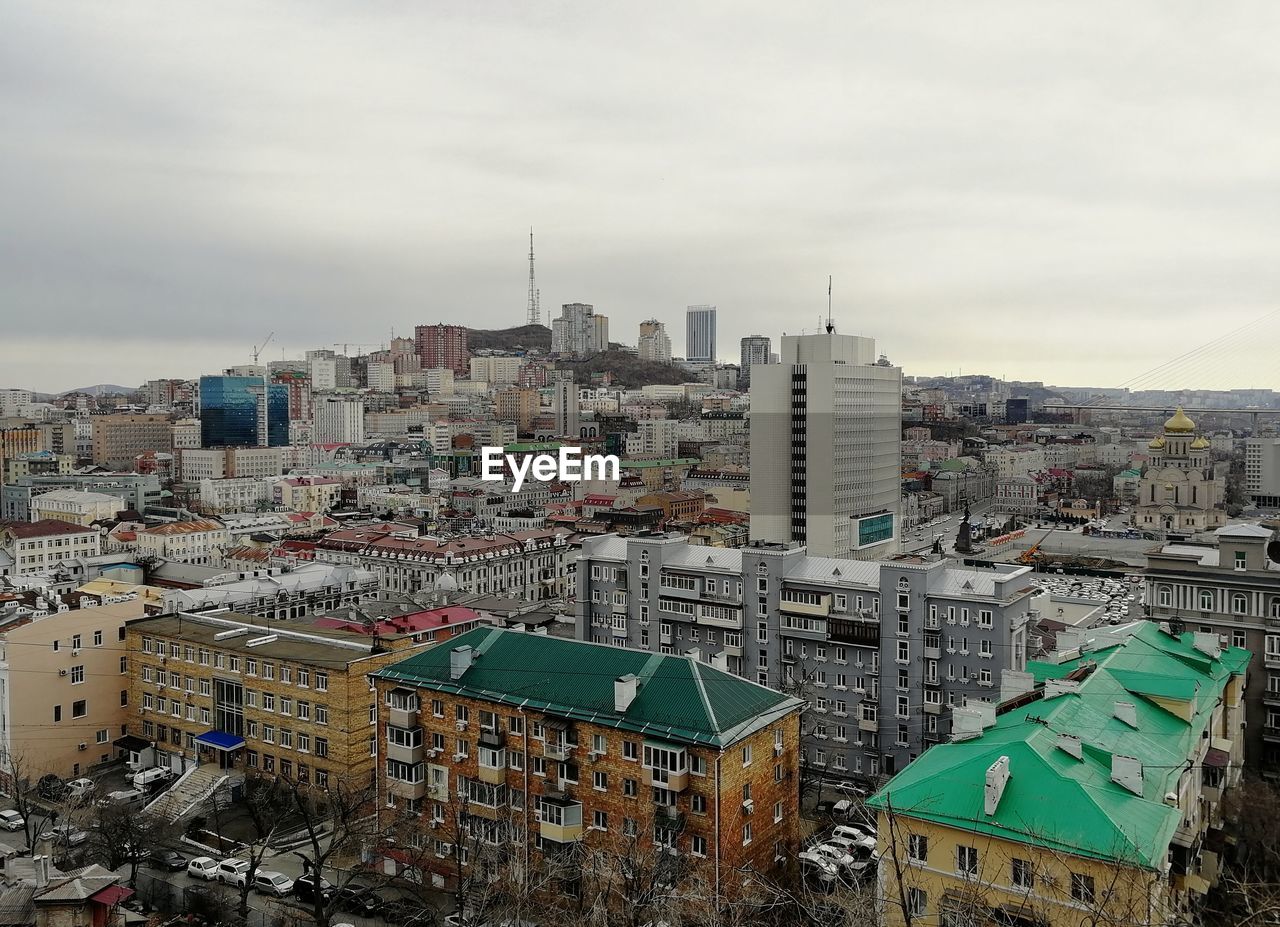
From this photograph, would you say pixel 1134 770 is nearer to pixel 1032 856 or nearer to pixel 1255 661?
pixel 1032 856

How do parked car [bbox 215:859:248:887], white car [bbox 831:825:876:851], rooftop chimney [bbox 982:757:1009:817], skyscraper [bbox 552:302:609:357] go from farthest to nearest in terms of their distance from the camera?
skyscraper [bbox 552:302:609:357]
white car [bbox 831:825:876:851]
parked car [bbox 215:859:248:887]
rooftop chimney [bbox 982:757:1009:817]

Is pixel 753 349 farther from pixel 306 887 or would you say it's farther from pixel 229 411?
pixel 306 887

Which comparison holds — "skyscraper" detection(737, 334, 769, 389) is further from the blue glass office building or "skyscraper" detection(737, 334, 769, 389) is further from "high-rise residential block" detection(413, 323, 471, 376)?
the blue glass office building

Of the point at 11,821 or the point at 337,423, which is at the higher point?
the point at 337,423

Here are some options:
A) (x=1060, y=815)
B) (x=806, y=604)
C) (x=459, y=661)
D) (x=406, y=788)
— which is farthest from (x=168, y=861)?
(x=1060, y=815)

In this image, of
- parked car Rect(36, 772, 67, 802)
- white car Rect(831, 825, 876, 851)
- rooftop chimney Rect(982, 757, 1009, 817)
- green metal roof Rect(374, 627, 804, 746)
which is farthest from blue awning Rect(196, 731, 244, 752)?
rooftop chimney Rect(982, 757, 1009, 817)

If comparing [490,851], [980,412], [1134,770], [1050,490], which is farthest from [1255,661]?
[980,412]

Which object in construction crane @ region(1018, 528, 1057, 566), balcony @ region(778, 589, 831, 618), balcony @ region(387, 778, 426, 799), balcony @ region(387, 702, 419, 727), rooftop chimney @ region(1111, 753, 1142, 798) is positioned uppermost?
rooftop chimney @ region(1111, 753, 1142, 798)
